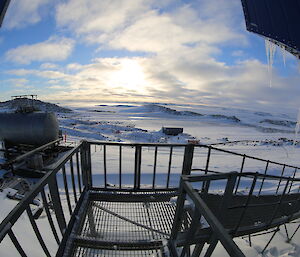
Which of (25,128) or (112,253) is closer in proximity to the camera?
(112,253)

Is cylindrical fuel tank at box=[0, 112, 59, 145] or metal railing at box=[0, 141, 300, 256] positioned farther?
cylindrical fuel tank at box=[0, 112, 59, 145]

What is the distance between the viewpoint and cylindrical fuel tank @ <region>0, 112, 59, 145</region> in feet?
33.9

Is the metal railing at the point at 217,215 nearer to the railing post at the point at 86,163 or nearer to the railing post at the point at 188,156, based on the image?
the railing post at the point at 188,156

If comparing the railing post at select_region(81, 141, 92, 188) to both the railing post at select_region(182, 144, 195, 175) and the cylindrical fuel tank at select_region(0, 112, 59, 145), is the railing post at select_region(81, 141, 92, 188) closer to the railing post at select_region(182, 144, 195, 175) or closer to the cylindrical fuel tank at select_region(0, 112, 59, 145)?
the railing post at select_region(182, 144, 195, 175)

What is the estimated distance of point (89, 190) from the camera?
3.84 m

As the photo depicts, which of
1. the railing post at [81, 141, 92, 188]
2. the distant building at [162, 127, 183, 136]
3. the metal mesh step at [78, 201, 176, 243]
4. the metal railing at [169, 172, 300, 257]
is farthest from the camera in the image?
the distant building at [162, 127, 183, 136]

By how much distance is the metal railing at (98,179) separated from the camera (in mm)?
1959

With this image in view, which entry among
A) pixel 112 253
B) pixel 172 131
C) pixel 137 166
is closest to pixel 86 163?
pixel 137 166

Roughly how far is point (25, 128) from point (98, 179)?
17.5ft

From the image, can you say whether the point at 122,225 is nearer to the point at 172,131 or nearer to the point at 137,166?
the point at 137,166

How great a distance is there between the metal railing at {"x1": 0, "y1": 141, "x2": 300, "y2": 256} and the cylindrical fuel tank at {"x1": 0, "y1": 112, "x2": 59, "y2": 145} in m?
2.46

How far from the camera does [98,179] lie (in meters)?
10.2

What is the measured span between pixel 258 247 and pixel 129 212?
4684 mm

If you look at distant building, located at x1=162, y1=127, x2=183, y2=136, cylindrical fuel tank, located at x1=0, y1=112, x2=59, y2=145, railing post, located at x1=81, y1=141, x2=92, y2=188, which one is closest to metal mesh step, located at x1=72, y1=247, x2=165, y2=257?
railing post, located at x1=81, y1=141, x2=92, y2=188
